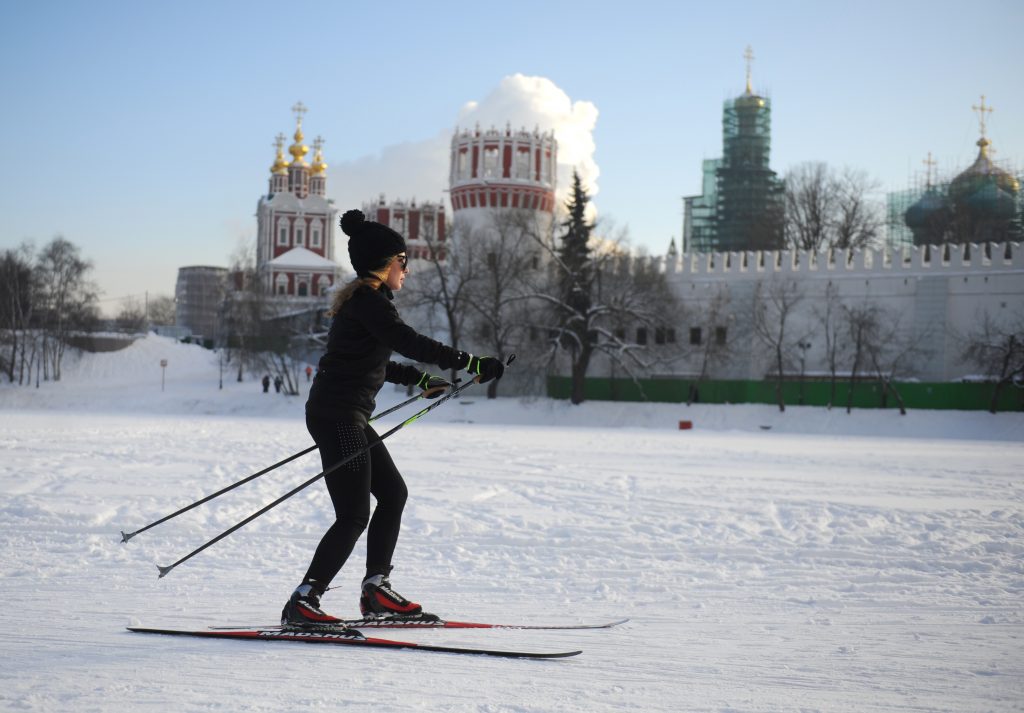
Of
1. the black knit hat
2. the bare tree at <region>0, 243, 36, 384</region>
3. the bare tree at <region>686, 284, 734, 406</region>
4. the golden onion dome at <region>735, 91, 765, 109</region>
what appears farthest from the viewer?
the golden onion dome at <region>735, 91, 765, 109</region>

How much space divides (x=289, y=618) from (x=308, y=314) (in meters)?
58.6

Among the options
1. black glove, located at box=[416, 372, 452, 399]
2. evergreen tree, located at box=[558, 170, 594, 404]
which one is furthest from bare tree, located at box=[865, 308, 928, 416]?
black glove, located at box=[416, 372, 452, 399]

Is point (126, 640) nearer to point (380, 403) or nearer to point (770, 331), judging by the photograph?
point (380, 403)

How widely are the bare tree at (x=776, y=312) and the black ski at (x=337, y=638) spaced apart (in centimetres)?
3932

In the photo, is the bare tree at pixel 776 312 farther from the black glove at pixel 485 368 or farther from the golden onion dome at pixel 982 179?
the black glove at pixel 485 368

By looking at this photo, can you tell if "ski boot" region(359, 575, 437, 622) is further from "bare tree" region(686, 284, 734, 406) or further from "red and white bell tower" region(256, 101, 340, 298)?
"red and white bell tower" region(256, 101, 340, 298)

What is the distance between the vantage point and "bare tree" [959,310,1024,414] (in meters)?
33.6

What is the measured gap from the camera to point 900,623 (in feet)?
17.0

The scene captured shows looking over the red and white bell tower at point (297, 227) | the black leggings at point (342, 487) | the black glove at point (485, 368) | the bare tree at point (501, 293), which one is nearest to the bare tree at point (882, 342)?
→ the bare tree at point (501, 293)

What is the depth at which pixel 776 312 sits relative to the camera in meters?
43.1

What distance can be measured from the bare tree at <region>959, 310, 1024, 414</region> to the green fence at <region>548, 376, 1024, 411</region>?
2.04ft

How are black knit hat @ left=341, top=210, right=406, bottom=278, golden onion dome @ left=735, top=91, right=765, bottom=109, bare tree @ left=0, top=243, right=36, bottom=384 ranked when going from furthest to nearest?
golden onion dome @ left=735, top=91, right=765, bottom=109 → bare tree @ left=0, top=243, right=36, bottom=384 → black knit hat @ left=341, top=210, right=406, bottom=278

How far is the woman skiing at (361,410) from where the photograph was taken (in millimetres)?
4438

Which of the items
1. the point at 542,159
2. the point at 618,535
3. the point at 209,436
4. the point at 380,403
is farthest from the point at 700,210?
the point at 618,535
